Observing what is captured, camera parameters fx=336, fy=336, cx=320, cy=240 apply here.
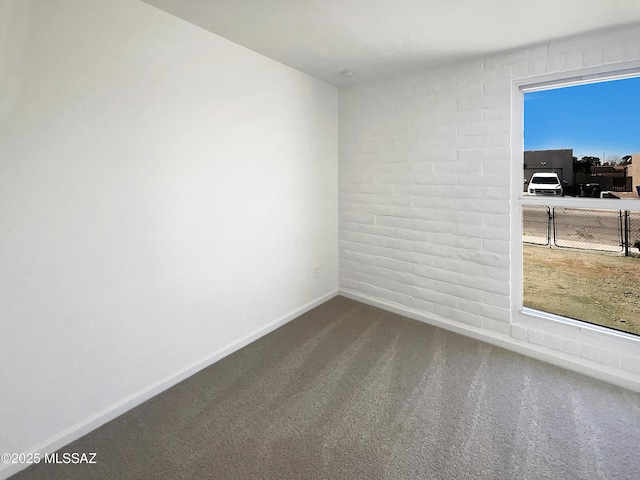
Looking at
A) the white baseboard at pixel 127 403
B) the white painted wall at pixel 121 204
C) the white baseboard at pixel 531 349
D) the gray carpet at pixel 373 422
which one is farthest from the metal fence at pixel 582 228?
the white baseboard at pixel 127 403

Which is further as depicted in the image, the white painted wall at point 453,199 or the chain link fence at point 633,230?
the white painted wall at point 453,199

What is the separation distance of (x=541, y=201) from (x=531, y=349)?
114 centimetres

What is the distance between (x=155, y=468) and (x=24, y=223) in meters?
1.32

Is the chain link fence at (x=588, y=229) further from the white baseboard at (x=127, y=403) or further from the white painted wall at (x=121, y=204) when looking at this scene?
the white baseboard at (x=127, y=403)

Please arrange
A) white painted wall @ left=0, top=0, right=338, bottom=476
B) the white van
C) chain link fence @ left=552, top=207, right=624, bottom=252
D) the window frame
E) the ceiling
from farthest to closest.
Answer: the white van, chain link fence @ left=552, top=207, right=624, bottom=252, the window frame, the ceiling, white painted wall @ left=0, top=0, right=338, bottom=476

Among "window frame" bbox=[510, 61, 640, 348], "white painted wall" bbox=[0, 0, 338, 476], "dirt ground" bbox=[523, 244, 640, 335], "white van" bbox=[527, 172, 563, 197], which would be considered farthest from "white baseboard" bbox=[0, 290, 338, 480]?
"white van" bbox=[527, 172, 563, 197]

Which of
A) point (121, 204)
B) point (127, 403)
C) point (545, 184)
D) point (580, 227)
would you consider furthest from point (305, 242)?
point (580, 227)

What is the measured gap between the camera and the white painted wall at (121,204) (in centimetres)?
158

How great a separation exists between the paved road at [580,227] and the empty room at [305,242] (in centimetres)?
2

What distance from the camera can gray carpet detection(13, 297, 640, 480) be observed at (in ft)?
5.25

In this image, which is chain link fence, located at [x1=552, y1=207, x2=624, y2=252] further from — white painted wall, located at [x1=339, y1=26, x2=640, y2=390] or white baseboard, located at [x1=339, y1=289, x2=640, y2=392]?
white baseboard, located at [x1=339, y1=289, x2=640, y2=392]

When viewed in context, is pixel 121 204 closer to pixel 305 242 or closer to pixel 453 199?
pixel 305 242

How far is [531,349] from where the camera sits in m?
2.59

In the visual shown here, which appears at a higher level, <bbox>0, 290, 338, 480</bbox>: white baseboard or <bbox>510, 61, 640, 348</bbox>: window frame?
<bbox>510, 61, 640, 348</bbox>: window frame
